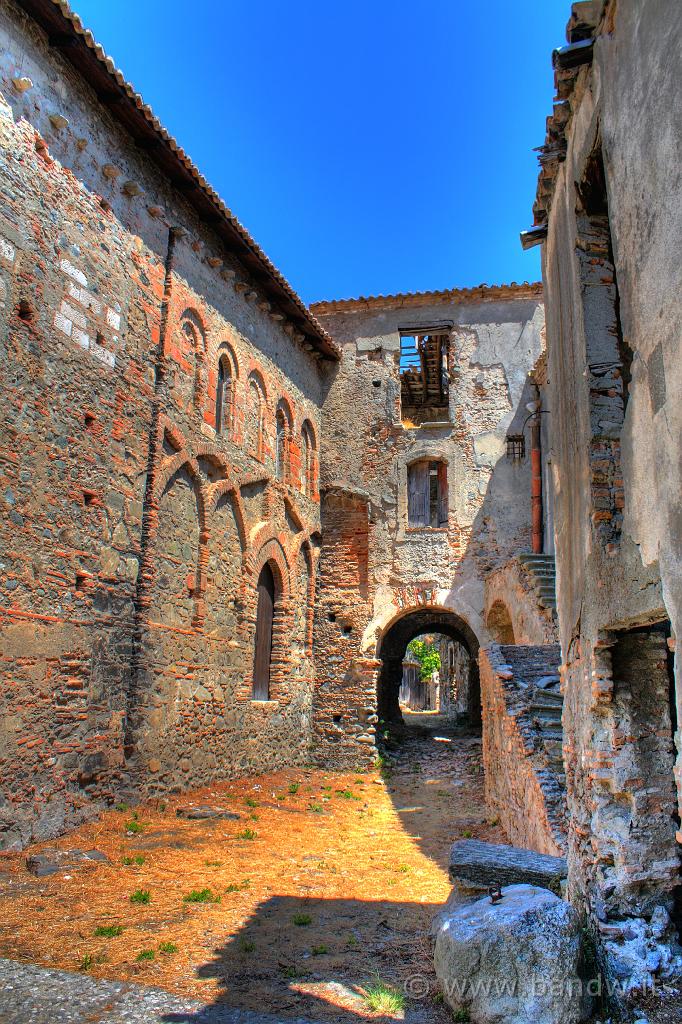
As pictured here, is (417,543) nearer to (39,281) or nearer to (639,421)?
(39,281)

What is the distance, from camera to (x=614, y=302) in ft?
18.0

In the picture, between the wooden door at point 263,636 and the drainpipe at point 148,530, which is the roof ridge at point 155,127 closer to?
the drainpipe at point 148,530

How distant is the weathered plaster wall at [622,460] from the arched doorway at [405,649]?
13.4 m

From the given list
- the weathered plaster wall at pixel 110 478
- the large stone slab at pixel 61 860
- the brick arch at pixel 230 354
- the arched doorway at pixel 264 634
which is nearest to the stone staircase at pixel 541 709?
the large stone slab at pixel 61 860

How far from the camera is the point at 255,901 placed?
267 inches

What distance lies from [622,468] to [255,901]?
4.97 metres

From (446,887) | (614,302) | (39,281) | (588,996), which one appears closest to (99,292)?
(39,281)

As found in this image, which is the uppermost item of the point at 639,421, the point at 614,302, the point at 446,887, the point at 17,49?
the point at 17,49

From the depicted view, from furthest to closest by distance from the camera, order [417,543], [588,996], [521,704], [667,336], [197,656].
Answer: [417,543], [197,656], [521,704], [588,996], [667,336]

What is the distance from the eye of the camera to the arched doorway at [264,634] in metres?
13.9

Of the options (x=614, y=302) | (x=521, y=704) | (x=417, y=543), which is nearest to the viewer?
(x=614, y=302)

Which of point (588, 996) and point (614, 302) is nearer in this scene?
point (588, 996)

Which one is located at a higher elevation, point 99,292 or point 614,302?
point 99,292

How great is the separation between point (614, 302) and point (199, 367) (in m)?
7.93
